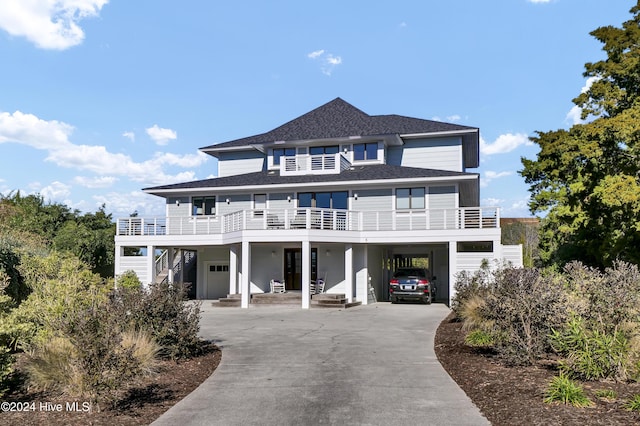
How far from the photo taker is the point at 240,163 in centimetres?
3353

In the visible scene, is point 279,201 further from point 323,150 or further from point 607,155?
point 607,155

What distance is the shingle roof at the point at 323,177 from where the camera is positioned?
26375mm

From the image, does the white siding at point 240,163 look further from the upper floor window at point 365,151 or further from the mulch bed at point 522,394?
the mulch bed at point 522,394

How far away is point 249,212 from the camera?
82.4 feet

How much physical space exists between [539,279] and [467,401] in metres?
3.62

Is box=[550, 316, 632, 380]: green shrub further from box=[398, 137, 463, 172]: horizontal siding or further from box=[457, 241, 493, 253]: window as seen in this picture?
box=[398, 137, 463, 172]: horizontal siding

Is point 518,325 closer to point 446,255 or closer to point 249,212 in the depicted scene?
point 249,212

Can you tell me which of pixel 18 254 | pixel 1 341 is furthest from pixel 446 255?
pixel 1 341

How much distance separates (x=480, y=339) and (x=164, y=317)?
6.84 m

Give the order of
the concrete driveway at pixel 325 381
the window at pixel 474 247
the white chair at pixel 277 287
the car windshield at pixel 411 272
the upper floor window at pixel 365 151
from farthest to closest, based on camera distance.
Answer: the upper floor window at pixel 365 151 < the window at pixel 474 247 < the white chair at pixel 277 287 < the car windshield at pixel 411 272 < the concrete driveway at pixel 325 381

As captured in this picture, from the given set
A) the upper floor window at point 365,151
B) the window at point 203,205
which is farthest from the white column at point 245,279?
the upper floor window at point 365,151

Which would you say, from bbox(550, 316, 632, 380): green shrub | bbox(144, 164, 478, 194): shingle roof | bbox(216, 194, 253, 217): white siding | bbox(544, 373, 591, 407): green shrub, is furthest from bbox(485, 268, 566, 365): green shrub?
bbox(216, 194, 253, 217): white siding

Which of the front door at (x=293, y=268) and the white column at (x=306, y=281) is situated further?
the front door at (x=293, y=268)

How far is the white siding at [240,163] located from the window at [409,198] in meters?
9.79
